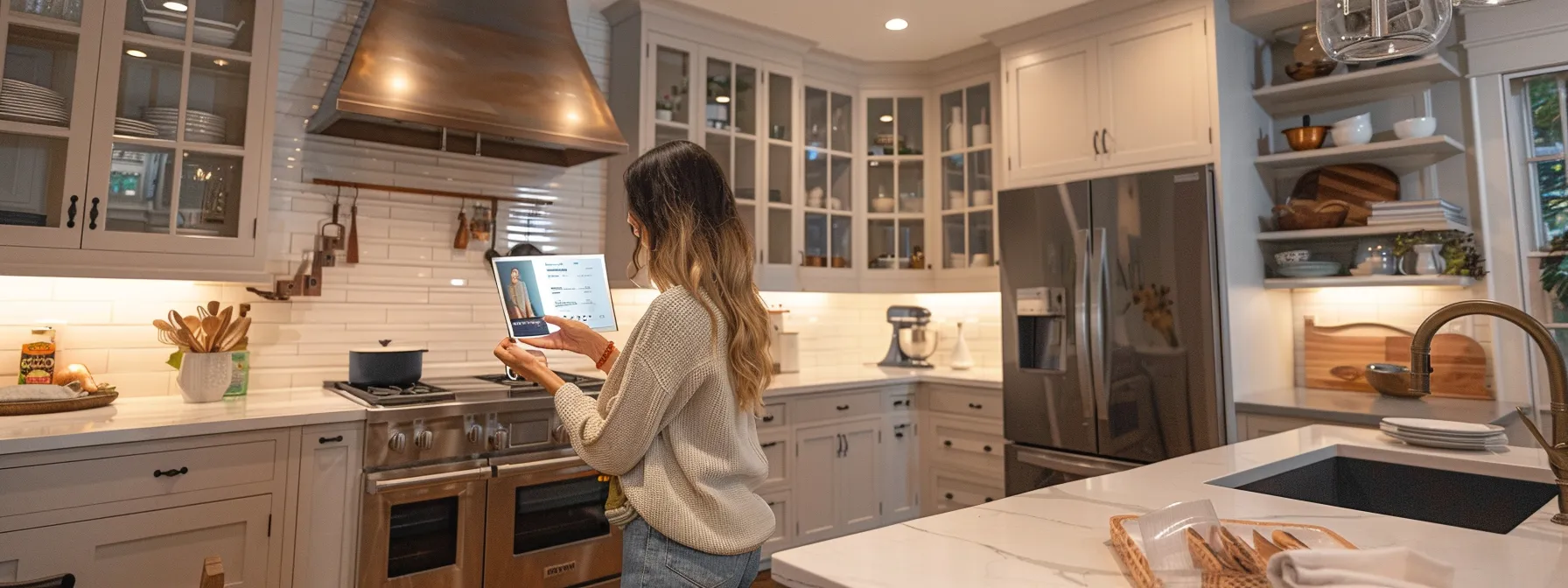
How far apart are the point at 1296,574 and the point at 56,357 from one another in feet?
10.6

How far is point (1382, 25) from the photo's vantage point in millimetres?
1183

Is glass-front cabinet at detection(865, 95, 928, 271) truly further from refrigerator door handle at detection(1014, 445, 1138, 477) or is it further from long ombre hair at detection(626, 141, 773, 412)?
long ombre hair at detection(626, 141, 773, 412)

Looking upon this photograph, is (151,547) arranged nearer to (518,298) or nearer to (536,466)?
(536,466)

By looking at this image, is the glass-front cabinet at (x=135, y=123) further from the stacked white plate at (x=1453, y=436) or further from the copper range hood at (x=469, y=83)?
the stacked white plate at (x=1453, y=436)

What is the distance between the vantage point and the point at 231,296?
277cm

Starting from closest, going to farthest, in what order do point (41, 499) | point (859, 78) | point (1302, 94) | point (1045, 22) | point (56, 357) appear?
point (41, 499) < point (56, 357) < point (1302, 94) < point (1045, 22) < point (859, 78)

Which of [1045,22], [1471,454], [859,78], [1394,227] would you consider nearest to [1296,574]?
[1471,454]

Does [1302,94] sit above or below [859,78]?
below

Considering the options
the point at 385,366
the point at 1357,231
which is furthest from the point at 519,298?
the point at 1357,231

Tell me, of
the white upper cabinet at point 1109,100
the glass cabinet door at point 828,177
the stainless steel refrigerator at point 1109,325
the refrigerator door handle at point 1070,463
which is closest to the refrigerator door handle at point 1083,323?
the stainless steel refrigerator at point 1109,325

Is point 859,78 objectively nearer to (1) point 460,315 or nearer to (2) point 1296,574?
(1) point 460,315

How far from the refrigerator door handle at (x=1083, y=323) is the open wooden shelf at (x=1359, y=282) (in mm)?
756

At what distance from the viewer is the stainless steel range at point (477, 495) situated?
2406 mm

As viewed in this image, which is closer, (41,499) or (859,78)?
(41,499)
